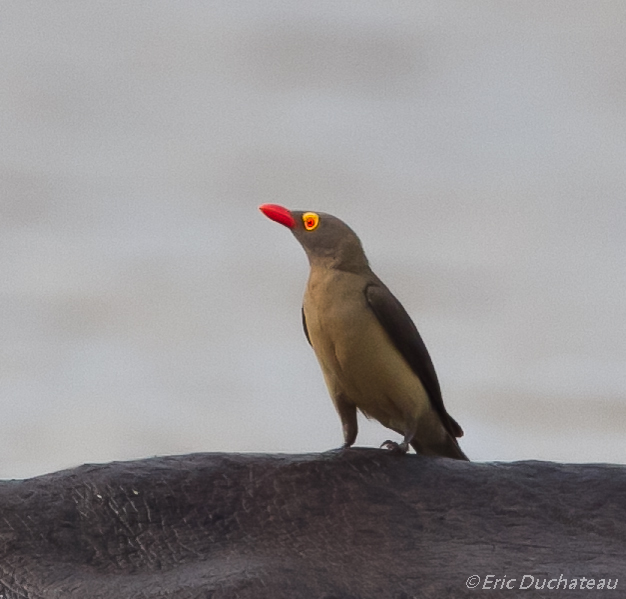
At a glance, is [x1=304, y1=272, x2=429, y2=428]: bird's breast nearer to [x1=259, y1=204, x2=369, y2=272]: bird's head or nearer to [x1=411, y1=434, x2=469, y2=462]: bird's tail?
[x1=259, y1=204, x2=369, y2=272]: bird's head

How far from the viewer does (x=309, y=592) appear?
9.13 feet

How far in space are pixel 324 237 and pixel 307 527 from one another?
107 centimetres

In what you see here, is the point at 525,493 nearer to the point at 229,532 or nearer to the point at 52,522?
the point at 229,532

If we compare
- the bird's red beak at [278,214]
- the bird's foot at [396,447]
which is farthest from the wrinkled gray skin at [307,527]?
the bird's red beak at [278,214]

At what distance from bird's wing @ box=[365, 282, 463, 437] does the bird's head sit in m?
0.13

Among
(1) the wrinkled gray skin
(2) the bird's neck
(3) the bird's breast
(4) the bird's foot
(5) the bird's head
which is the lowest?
(1) the wrinkled gray skin

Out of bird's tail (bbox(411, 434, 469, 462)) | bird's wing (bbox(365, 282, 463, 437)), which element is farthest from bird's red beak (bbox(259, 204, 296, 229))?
bird's tail (bbox(411, 434, 469, 462))

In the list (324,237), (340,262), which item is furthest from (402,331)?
(324,237)

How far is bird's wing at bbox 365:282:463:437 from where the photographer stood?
12.2ft

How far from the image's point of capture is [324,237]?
3766 millimetres

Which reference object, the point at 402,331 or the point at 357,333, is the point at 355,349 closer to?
the point at 357,333

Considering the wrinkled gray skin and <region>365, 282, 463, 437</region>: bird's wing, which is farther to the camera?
<region>365, 282, 463, 437</region>: bird's wing

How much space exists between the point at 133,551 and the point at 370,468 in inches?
34.3

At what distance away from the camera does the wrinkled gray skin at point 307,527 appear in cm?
288
